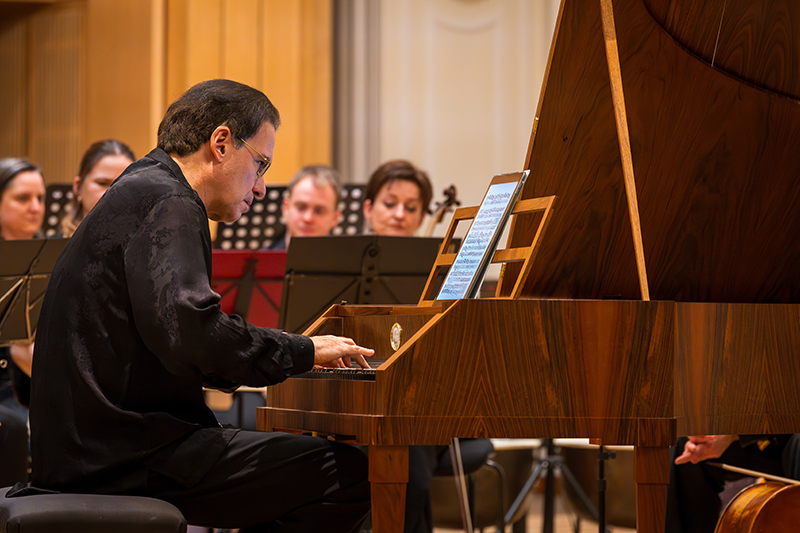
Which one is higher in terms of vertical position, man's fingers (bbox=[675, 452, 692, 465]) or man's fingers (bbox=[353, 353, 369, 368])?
man's fingers (bbox=[353, 353, 369, 368])

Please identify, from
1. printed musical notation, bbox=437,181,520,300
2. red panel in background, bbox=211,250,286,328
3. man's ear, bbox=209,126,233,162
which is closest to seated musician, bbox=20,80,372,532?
man's ear, bbox=209,126,233,162

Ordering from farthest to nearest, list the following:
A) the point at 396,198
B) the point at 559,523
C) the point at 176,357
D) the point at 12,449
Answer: the point at 559,523 → the point at 396,198 → the point at 12,449 → the point at 176,357

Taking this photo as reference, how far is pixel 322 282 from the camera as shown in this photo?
324 centimetres

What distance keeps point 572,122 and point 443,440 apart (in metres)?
0.90

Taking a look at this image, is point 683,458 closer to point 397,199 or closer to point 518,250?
point 518,250

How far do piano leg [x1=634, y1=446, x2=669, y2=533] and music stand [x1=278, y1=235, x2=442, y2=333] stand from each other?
4.34 feet

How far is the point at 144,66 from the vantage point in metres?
5.82

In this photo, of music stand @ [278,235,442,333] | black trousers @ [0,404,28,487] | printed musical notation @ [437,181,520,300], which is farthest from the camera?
music stand @ [278,235,442,333]

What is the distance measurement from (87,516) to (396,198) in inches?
102

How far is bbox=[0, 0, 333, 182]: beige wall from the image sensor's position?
19.2 ft

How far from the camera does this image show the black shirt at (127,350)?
1.78 meters

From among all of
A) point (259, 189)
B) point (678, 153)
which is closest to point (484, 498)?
point (678, 153)

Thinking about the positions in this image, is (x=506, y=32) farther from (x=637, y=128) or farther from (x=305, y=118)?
(x=637, y=128)

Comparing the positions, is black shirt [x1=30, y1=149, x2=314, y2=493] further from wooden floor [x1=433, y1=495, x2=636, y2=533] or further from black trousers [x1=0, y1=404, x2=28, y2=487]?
wooden floor [x1=433, y1=495, x2=636, y2=533]
